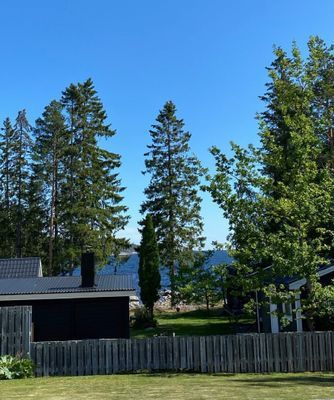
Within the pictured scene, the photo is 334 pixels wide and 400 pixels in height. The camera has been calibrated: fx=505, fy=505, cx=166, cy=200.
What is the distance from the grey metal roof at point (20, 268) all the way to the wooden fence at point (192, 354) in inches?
596

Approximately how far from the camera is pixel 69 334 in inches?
867

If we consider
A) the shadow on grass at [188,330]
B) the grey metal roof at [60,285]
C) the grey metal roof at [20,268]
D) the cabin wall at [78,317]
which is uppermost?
the grey metal roof at [20,268]

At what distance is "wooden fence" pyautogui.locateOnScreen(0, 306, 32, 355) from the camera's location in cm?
1620

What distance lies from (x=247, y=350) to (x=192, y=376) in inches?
80.7

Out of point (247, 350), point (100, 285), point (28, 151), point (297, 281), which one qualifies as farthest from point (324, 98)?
point (28, 151)

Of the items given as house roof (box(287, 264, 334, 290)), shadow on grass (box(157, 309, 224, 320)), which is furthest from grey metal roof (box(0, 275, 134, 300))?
shadow on grass (box(157, 309, 224, 320))

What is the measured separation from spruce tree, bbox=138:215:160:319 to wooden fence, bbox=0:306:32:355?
727 inches

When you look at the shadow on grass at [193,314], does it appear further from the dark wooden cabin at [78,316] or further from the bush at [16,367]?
the bush at [16,367]

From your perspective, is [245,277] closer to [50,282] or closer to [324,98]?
[50,282]

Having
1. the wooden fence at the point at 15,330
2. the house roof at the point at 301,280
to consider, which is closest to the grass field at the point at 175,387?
the wooden fence at the point at 15,330

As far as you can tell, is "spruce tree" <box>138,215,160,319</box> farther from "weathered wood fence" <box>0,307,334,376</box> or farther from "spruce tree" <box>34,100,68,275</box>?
"weathered wood fence" <box>0,307,334,376</box>

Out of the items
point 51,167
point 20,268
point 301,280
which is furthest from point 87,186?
point 301,280

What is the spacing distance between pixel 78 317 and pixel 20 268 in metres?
10.5

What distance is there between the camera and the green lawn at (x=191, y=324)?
27.8 meters
